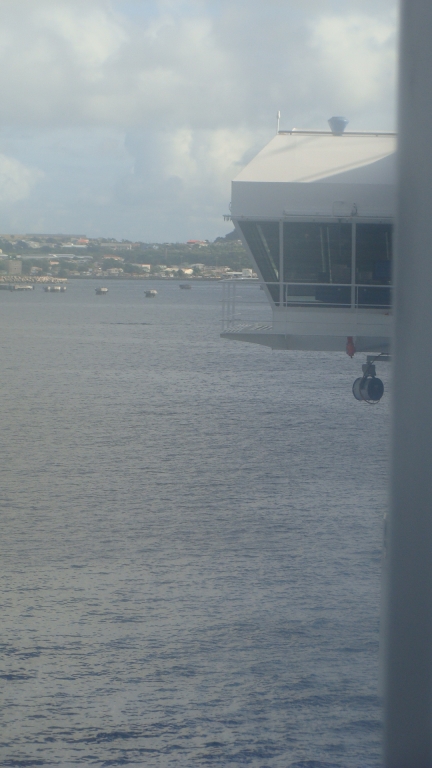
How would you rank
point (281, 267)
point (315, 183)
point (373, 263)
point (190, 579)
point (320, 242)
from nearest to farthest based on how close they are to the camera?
point (315, 183) < point (373, 263) < point (320, 242) < point (281, 267) < point (190, 579)

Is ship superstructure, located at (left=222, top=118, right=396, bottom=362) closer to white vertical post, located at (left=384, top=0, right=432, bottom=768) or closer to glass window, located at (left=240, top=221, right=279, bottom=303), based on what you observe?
glass window, located at (left=240, top=221, right=279, bottom=303)

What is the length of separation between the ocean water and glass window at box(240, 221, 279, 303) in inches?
233

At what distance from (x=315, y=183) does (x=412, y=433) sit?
59.6ft

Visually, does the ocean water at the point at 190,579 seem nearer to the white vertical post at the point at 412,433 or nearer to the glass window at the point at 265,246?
the white vertical post at the point at 412,433

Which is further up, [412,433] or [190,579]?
[412,433]

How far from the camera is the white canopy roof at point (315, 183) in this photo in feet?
64.6

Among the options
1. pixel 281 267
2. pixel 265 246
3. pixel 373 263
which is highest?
pixel 265 246

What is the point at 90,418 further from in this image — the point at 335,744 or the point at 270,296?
the point at 335,744

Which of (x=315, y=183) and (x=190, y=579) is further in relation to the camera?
(x=190, y=579)

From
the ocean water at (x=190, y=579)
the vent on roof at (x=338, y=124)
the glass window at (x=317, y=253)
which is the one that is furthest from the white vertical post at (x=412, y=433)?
the vent on roof at (x=338, y=124)

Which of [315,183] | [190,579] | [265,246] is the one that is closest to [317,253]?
[265,246]

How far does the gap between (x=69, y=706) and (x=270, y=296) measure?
10415 mm

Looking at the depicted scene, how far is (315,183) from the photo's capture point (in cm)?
1997

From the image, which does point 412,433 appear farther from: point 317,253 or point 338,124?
point 338,124
